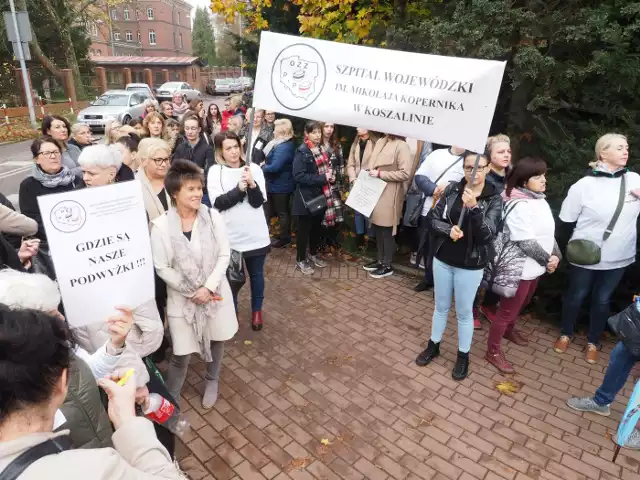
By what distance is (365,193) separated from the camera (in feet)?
19.2

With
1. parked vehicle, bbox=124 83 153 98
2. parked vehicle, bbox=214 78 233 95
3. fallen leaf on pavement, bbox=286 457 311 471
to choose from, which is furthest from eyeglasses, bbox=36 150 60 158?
parked vehicle, bbox=214 78 233 95

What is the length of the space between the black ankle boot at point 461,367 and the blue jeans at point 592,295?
4.21 ft

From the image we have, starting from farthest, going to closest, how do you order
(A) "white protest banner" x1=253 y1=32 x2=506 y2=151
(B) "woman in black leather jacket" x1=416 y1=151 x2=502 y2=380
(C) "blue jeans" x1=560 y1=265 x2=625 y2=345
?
(C) "blue jeans" x1=560 y1=265 x2=625 y2=345 → (B) "woman in black leather jacket" x1=416 y1=151 x2=502 y2=380 → (A) "white protest banner" x1=253 y1=32 x2=506 y2=151

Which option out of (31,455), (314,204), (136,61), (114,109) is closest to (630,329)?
(31,455)

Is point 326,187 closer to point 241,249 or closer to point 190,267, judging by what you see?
point 241,249

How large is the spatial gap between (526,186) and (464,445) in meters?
2.12

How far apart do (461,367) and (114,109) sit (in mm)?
21190

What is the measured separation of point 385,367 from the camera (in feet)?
13.6

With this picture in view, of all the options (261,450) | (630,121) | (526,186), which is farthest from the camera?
(630,121)

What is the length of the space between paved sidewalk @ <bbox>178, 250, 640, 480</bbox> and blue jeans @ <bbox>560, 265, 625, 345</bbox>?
280 mm

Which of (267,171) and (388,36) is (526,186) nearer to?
(388,36)

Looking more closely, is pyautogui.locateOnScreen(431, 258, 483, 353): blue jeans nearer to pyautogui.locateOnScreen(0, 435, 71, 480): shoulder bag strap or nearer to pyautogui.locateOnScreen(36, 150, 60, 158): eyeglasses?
pyautogui.locateOnScreen(0, 435, 71, 480): shoulder bag strap

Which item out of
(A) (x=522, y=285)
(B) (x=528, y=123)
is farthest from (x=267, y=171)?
(A) (x=522, y=285)

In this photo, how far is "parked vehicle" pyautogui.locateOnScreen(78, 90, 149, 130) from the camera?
2017 centimetres
